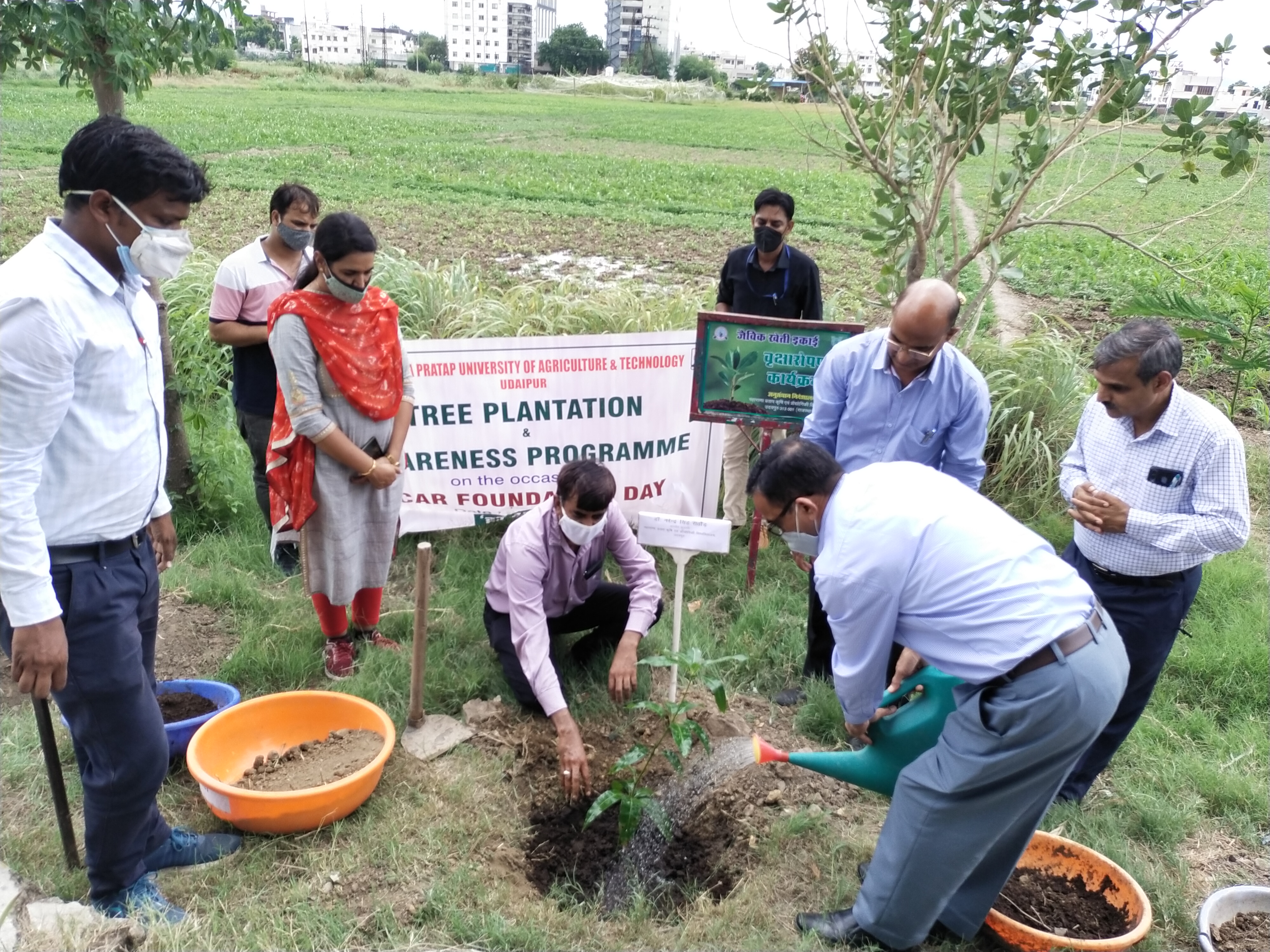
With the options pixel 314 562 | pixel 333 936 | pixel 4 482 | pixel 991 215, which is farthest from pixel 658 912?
pixel 991 215

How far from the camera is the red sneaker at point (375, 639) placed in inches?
157

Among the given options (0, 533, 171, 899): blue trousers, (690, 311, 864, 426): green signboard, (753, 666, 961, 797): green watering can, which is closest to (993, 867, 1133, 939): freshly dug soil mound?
(753, 666, 961, 797): green watering can

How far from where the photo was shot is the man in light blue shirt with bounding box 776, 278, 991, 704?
10.7 feet

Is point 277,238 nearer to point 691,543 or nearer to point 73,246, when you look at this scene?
point 73,246

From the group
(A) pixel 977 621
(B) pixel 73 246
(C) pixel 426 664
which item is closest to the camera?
(B) pixel 73 246

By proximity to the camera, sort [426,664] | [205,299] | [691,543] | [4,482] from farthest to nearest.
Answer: [205,299]
[426,664]
[691,543]
[4,482]

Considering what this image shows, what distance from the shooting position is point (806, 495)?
2.52 m

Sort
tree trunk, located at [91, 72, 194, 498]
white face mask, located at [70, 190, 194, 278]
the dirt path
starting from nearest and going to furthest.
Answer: white face mask, located at [70, 190, 194, 278], tree trunk, located at [91, 72, 194, 498], the dirt path

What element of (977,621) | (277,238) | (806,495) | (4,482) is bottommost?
(977,621)

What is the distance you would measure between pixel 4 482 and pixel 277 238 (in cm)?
235

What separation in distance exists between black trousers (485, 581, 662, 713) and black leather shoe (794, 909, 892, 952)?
1282mm

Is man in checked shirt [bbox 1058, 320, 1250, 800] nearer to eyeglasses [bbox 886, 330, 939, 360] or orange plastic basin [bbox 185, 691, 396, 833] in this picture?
eyeglasses [bbox 886, 330, 939, 360]

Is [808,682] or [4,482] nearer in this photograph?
[4,482]

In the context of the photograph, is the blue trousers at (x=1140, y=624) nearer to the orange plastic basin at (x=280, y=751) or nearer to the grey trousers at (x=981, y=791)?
the grey trousers at (x=981, y=791)
